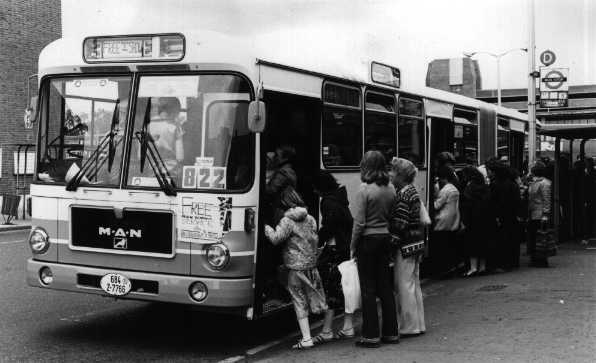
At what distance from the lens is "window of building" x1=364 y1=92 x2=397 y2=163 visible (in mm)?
10172

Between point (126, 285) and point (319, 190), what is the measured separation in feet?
7.21

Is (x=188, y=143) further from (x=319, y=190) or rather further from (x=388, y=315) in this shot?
(x=388, y=315)

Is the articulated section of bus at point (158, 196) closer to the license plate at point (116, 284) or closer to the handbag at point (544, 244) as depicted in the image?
the license plate at point (116, 284)

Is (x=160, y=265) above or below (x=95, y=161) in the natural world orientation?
below

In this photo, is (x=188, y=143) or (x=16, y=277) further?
(x=16, y=277)

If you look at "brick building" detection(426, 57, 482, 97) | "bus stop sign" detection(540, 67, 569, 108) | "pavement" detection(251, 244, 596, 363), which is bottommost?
"pavement" detection(251, 244, 596, 363)

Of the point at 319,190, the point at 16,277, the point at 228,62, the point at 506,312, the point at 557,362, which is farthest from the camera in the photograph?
the point at 16,277

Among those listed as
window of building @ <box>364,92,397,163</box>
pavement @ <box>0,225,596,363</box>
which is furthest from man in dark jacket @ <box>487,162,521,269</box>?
window of building @ <box>364,92,397,163</box>

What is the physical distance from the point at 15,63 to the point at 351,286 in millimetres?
27077

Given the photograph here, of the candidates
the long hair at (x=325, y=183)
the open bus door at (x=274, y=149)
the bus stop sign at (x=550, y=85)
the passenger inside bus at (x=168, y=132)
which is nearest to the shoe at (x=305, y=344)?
the open bus door at (x=274, y=149)

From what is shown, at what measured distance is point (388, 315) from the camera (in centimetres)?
754

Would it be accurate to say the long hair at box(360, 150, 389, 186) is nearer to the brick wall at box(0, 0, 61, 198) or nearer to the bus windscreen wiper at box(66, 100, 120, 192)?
the bus windscreen wiper at box(66, 100, 120, 192)

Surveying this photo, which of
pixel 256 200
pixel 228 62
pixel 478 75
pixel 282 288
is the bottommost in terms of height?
pixel 282 288

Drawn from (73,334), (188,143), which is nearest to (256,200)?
(188,143)
